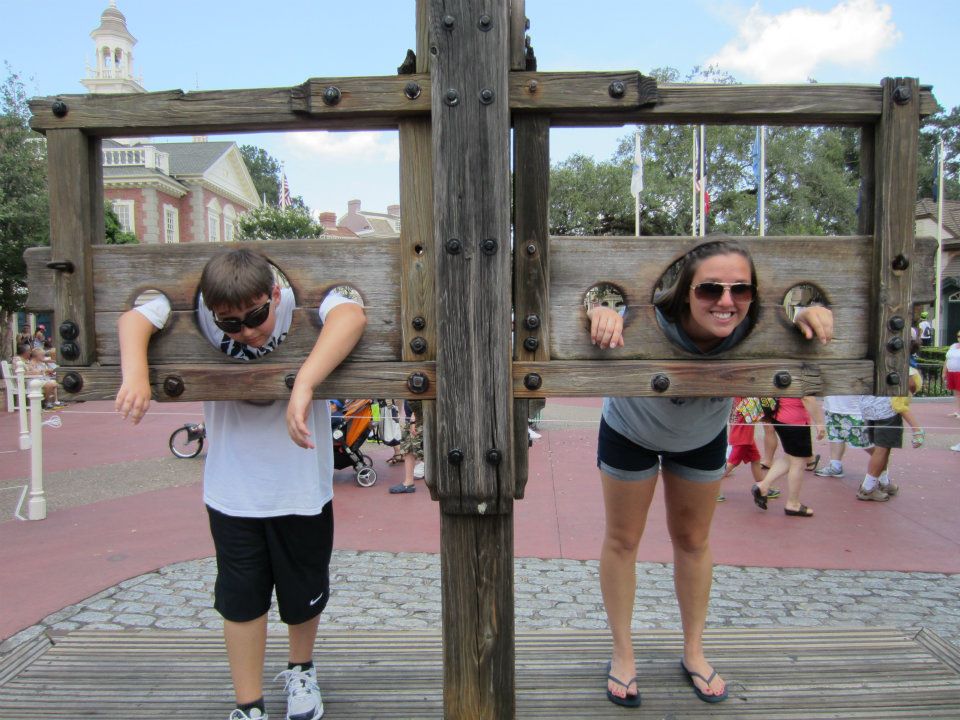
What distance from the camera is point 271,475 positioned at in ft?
7.97

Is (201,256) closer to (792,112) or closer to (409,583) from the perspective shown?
(792,112)

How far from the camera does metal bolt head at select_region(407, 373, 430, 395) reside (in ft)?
6.56

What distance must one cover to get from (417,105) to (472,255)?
452mm

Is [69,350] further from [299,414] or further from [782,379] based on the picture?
[782,379]

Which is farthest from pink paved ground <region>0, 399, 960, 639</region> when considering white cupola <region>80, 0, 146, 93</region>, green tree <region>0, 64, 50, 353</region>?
white cupola <region>80, 0, 146, 93</region>

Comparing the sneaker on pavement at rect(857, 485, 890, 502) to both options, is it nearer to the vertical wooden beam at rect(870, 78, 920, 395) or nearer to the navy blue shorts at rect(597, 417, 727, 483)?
the navy blue shorts at rect(597, 417, 727, 483)

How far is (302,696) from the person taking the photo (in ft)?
8.50

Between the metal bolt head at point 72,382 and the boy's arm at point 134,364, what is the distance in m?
0.15

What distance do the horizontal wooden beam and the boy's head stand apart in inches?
16.2

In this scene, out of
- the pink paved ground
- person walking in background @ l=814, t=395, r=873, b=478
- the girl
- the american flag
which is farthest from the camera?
the american flag

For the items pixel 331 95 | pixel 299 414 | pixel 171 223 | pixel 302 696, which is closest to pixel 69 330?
pixel 299 414

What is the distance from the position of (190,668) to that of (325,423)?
50.6 inches

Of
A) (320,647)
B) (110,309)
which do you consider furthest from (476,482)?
(320,647)

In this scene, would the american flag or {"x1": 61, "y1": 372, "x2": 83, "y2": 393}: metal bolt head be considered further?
the american flag
